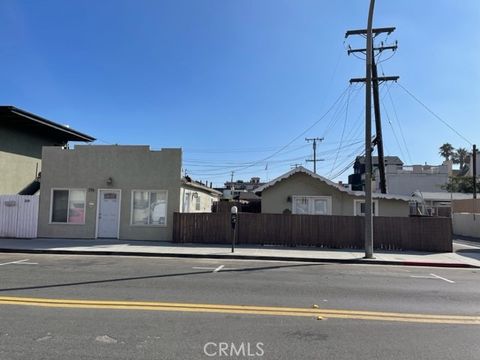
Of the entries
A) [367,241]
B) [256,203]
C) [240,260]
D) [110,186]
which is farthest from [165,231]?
[256,203]

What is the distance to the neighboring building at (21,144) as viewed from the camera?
21016mm

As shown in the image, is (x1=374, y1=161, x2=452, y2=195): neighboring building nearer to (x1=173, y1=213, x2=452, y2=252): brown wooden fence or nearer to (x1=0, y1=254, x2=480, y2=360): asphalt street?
(x1=173, y1=213, x2=452, y2=252): brown wooden fence

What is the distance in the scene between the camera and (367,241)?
1521 centimetres

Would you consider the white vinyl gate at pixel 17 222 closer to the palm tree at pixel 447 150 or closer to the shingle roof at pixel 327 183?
the shingle roof at pixel 327 183

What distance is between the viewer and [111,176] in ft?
63.5

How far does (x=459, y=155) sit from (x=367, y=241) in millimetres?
86962

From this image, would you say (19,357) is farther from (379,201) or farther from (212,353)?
(379,201)

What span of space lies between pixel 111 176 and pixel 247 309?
544 inches

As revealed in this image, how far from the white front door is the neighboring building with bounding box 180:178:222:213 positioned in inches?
125

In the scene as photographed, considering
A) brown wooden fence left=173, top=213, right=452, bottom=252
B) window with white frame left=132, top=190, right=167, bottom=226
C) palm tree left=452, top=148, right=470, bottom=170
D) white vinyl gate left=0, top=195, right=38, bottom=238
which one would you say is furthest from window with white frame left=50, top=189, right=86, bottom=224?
palm tree left=452, top=148, right=470, bottom=170

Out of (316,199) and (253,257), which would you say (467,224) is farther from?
(253,257)

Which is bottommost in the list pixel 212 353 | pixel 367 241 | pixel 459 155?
pixel 212 353

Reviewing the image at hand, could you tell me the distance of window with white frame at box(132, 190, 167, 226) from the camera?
19.3 metres

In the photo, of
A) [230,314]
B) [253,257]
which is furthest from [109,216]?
[230,314]
